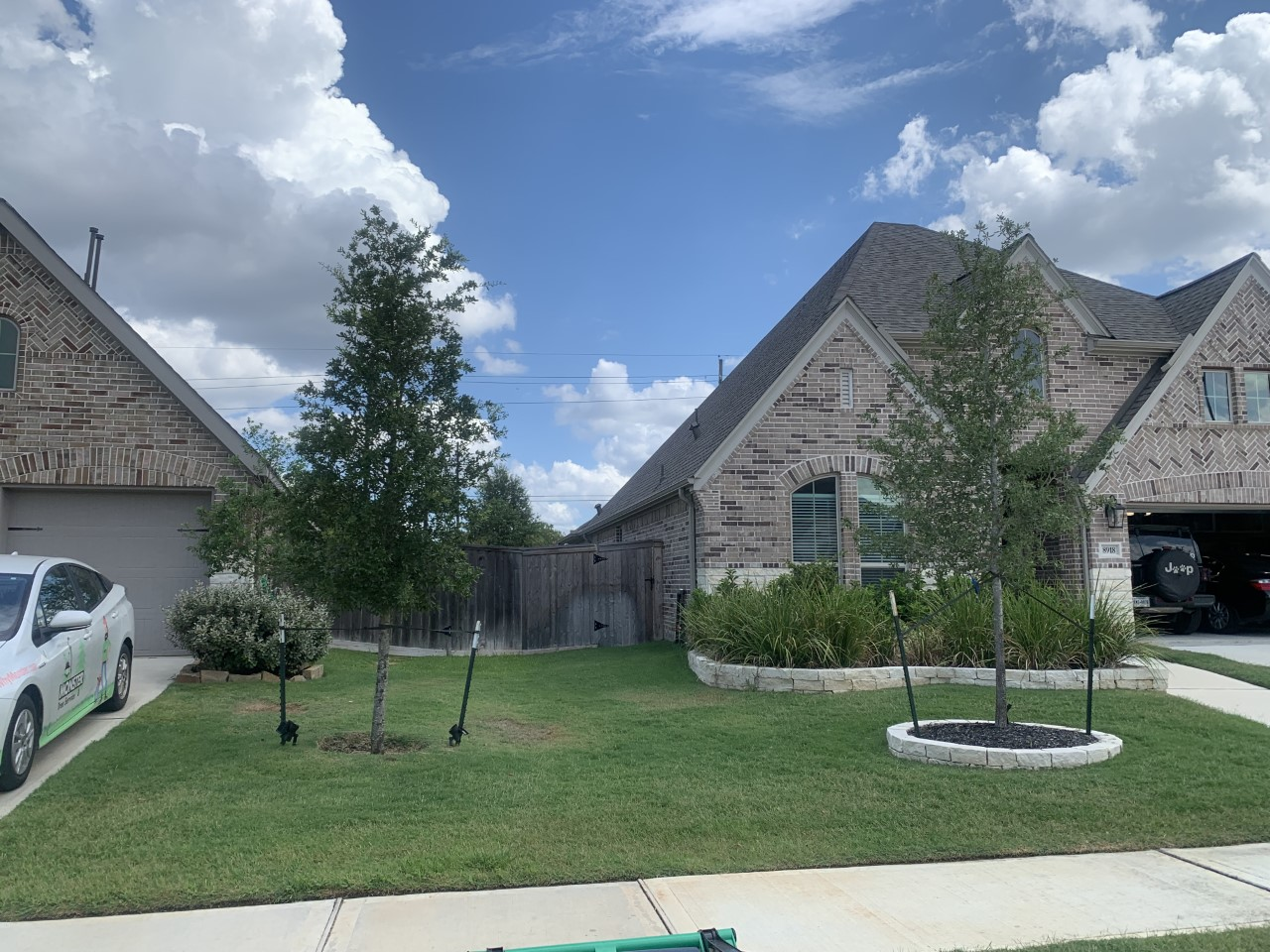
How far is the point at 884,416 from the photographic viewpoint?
53.3ft

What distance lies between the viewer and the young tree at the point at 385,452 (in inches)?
326

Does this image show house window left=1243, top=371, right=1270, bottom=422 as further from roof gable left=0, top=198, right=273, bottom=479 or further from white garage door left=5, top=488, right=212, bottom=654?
white garage door left=5, top=488, right=212, bottom=654

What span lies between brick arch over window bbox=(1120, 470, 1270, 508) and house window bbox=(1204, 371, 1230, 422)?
1051 mm

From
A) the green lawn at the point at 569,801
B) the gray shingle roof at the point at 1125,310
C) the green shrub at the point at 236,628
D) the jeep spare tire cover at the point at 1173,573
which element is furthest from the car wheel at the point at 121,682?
the gray shingle roof at the point at 1125,310

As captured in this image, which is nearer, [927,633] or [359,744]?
[359,744]

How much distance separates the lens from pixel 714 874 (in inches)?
207

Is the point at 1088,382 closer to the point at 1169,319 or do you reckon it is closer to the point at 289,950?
the point at 1169,319

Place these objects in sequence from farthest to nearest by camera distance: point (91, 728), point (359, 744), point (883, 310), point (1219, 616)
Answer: point (883, 310) → point (1219, 616) → point (91, 728) → point (359, 744)

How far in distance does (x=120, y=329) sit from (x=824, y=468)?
10703 mm

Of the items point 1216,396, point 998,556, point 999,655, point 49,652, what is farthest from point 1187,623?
point 49,652

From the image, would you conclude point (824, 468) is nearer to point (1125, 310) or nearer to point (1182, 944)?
point (1125, 310)

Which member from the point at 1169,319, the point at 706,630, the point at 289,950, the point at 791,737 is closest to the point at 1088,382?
the point at 1169,319

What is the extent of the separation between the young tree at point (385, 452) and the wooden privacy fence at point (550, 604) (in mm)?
9160

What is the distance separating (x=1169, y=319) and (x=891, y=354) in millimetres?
7143
